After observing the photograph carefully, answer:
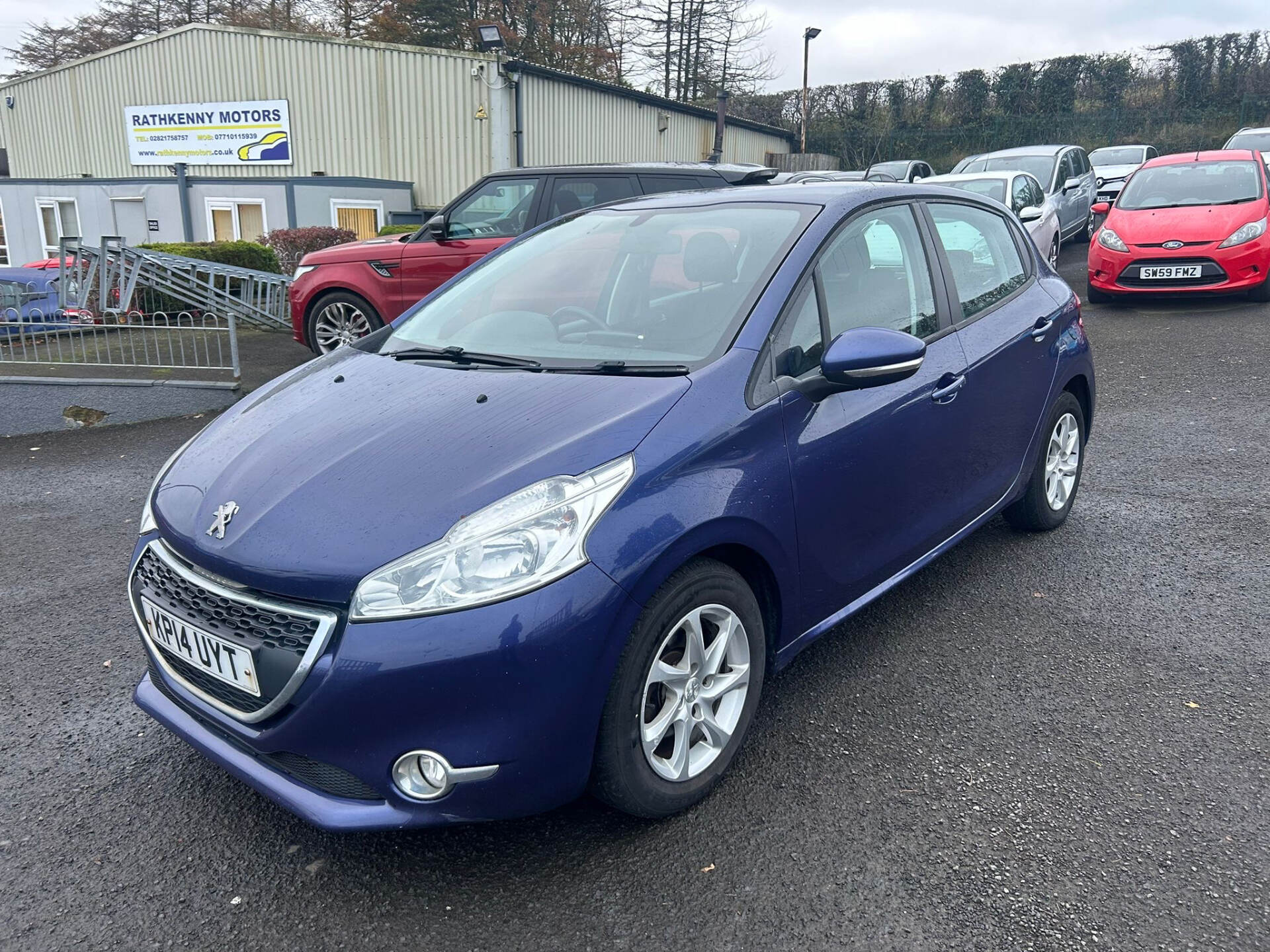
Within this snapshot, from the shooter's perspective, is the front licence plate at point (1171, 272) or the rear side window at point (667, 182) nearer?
the rear side window at point (667, 182)

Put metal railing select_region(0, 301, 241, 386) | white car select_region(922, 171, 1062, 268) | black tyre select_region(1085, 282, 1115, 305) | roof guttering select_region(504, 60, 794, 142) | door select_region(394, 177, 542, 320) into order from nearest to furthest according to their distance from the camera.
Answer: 1. metal railing select_region(0, 301, 241, 386)
2. door select_region(394, 177, 542, 320)
3. black tyre select_region(1085, 282, 1115, 305)
4. white car select_region(922, 171, 1062, 268)
5. roof guttering select_region(504, 60, 794, 142)

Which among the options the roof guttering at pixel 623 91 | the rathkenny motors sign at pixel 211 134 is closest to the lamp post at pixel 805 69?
the roof guttering at pixel 623 91

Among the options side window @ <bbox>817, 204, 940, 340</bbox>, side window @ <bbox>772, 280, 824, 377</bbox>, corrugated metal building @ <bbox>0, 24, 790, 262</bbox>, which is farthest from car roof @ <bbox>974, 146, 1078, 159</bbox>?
side window @ <bbox>772, 280, 824, 377</bbox>

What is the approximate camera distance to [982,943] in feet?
7.36

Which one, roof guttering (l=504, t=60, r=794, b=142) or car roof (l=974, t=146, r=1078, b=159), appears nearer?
car roof (l=974, t=146, r=1078, b=159)

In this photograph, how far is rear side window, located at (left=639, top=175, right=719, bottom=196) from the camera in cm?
810

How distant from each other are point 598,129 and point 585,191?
1525 centimetres

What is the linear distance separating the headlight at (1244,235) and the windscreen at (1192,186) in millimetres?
496

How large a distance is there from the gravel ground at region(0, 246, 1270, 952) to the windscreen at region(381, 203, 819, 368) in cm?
129

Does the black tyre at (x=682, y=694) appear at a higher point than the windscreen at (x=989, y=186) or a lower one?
lower

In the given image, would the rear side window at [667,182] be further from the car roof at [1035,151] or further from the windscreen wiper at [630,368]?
the car roof at [1035,151]

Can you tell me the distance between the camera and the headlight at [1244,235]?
416 inches

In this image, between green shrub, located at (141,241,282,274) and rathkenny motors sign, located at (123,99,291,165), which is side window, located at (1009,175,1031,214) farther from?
rathkenny motors sign, located at (123,99,291,165)

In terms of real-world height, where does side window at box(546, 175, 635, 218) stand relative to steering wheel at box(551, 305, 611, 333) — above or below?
above
